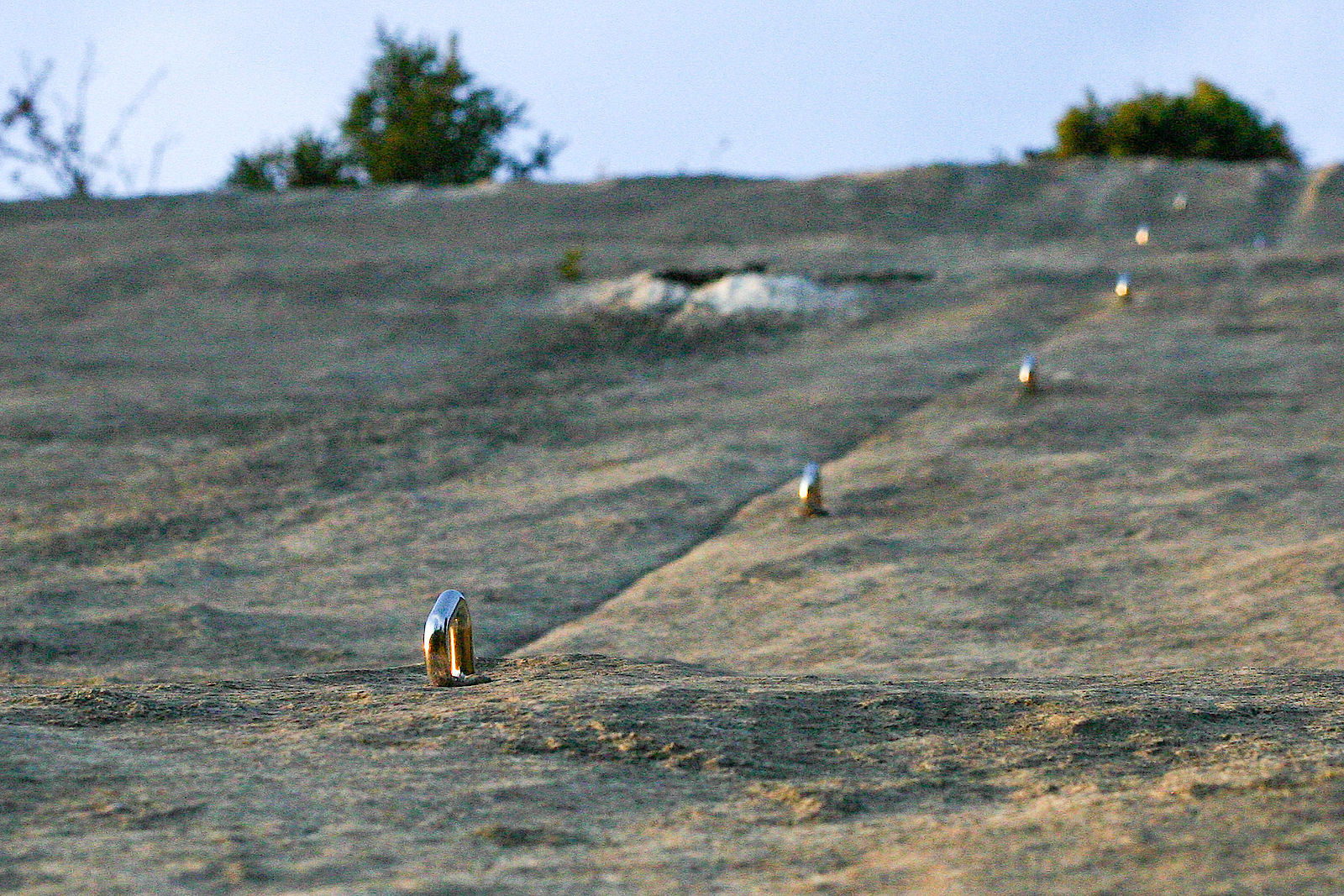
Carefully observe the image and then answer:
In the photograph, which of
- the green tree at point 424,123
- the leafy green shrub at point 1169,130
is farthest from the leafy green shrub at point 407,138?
the leafy green shrub at point 1169,130

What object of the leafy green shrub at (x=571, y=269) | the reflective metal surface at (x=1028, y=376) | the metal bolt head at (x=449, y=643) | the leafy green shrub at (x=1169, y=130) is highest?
the leafy green shrub at (x=1169, y=130)

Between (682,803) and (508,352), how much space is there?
8765 millimetres

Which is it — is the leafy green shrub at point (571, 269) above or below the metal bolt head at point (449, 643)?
above

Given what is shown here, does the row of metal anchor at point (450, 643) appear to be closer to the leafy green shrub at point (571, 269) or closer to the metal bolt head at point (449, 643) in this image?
the metal bolt head at point (449, 643)

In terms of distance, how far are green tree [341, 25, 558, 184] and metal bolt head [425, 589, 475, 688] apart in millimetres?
A: 31732

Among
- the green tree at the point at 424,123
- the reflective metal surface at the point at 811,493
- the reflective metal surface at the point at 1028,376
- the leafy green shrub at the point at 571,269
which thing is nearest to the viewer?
the reflective metal surface at the point at 811,493

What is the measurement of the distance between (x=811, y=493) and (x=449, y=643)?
3.44 meters

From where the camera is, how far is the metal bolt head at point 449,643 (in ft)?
11.9

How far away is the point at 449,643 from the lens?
3656 mm

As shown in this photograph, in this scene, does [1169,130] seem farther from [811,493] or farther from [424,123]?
[811,493]

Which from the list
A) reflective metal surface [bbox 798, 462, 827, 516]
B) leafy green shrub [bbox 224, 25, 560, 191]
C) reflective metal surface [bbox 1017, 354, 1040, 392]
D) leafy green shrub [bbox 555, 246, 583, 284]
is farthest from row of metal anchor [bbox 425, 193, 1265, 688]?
leafy green shrub [bbox 224, 25, 560, 191]

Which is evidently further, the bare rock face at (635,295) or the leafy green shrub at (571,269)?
the leafy green shrub at (571,269)

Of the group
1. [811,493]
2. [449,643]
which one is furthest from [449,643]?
[811,493]

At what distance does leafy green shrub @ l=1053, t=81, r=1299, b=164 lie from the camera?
121 feet
